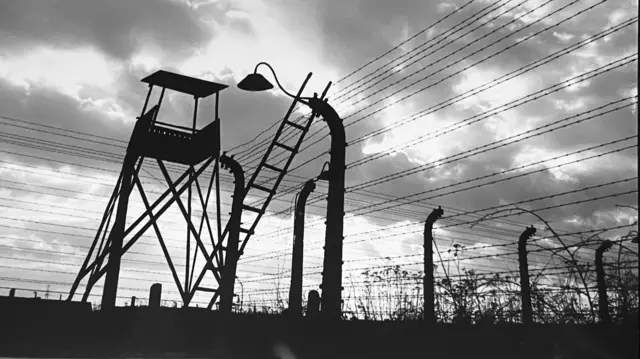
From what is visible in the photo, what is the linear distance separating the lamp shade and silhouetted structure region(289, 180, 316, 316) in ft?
6.89

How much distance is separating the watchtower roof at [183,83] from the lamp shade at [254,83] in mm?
2952

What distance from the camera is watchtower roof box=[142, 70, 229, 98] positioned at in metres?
14.2

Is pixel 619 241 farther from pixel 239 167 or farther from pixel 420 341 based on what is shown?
pixel 239 167

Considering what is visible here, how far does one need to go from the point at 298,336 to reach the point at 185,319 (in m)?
1.29

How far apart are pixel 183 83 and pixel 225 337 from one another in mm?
9159

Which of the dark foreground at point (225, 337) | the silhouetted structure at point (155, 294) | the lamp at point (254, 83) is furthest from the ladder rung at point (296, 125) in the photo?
the dark foreground at point (225, 337)

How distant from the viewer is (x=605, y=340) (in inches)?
185

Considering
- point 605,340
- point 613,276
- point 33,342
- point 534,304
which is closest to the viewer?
point 605,340

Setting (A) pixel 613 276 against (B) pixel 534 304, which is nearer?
(A) pixel 613 276

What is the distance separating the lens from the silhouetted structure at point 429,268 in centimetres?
1015

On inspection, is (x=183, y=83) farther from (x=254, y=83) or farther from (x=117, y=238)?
(x=117, y=238)

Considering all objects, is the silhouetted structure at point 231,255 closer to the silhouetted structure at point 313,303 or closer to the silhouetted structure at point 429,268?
the silhouetted structure at point 313,303

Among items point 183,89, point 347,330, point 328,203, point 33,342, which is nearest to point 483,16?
point 328,203

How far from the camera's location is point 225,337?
670 centimetres
